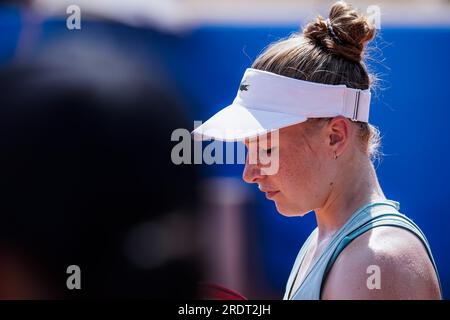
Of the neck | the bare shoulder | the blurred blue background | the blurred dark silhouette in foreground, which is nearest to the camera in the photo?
the blurred dark silhouette in foreground

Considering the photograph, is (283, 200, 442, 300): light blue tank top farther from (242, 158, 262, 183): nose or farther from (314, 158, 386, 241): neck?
(242, 158, 262, 183): nose

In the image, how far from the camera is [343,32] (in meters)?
2.10

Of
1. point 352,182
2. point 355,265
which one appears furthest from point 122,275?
point 352,182

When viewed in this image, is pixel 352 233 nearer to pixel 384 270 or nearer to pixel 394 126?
pixel 384 270

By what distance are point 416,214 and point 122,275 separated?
12.8 feet

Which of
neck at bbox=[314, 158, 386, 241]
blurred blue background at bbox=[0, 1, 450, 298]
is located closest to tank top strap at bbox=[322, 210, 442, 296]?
neck at bbox=[314, 158, 386, 241]

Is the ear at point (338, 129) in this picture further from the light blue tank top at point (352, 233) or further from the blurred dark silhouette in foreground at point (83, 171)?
the blurred dark silhouette in foreground at point (83, 171)

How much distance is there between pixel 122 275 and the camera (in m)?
0.80

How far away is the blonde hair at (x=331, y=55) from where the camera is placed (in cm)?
209

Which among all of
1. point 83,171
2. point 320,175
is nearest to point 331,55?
point 320,175

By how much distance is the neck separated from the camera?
2.02 metres

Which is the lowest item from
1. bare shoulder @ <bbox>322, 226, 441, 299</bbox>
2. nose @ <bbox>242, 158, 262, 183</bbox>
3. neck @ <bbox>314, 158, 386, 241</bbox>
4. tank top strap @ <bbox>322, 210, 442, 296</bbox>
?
bare shoulder @ <bbox>322, 226, 441, 299</bbox>

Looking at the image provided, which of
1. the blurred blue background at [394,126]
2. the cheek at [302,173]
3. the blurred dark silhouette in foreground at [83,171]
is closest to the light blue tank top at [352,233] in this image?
the cheek at [302,173]

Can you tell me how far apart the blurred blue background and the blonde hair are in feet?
6.82
